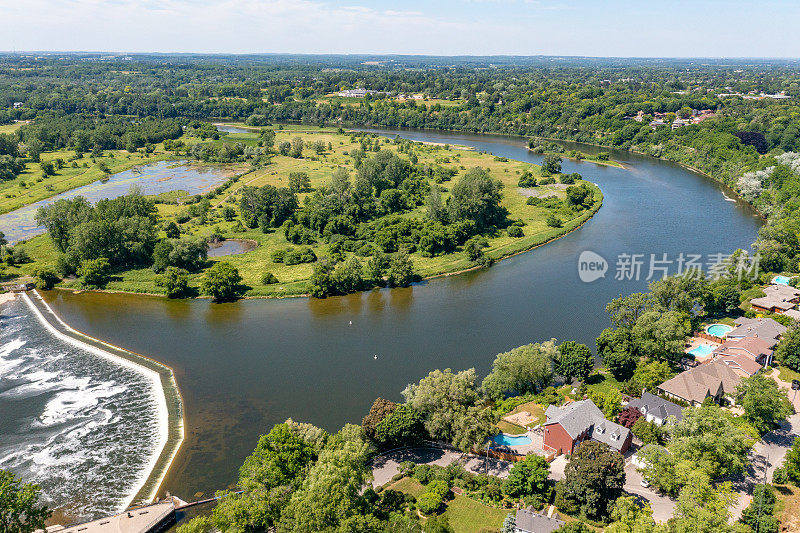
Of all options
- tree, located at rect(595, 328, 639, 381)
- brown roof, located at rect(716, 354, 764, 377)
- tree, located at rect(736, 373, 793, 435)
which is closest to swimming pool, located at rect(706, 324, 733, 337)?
brown roof, located at rect(716, 354, 764, 377)

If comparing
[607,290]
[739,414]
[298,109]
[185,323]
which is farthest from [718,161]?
[298,109]

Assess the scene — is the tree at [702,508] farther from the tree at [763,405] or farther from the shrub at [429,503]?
the shrub at [429,503]

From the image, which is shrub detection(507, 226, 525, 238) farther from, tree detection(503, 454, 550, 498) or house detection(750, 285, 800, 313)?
tree detection(503, 454, 550, 498)

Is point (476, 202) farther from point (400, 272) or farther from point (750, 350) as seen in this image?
point (750, 350)

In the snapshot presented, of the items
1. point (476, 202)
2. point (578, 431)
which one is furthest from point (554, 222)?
point (578, 431)

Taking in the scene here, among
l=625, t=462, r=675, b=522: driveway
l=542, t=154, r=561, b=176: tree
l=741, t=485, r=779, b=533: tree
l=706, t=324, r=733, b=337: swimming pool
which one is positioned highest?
l=542, t=154, r=561, b=176: tree

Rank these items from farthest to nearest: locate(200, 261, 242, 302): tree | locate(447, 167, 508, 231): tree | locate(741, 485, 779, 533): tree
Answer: locate(447, 167, 508, 231): tree
locate(200, 261, 242, 302): tree
locate(741, 485, 779, 533): tree

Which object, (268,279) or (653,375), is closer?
(653,375)
